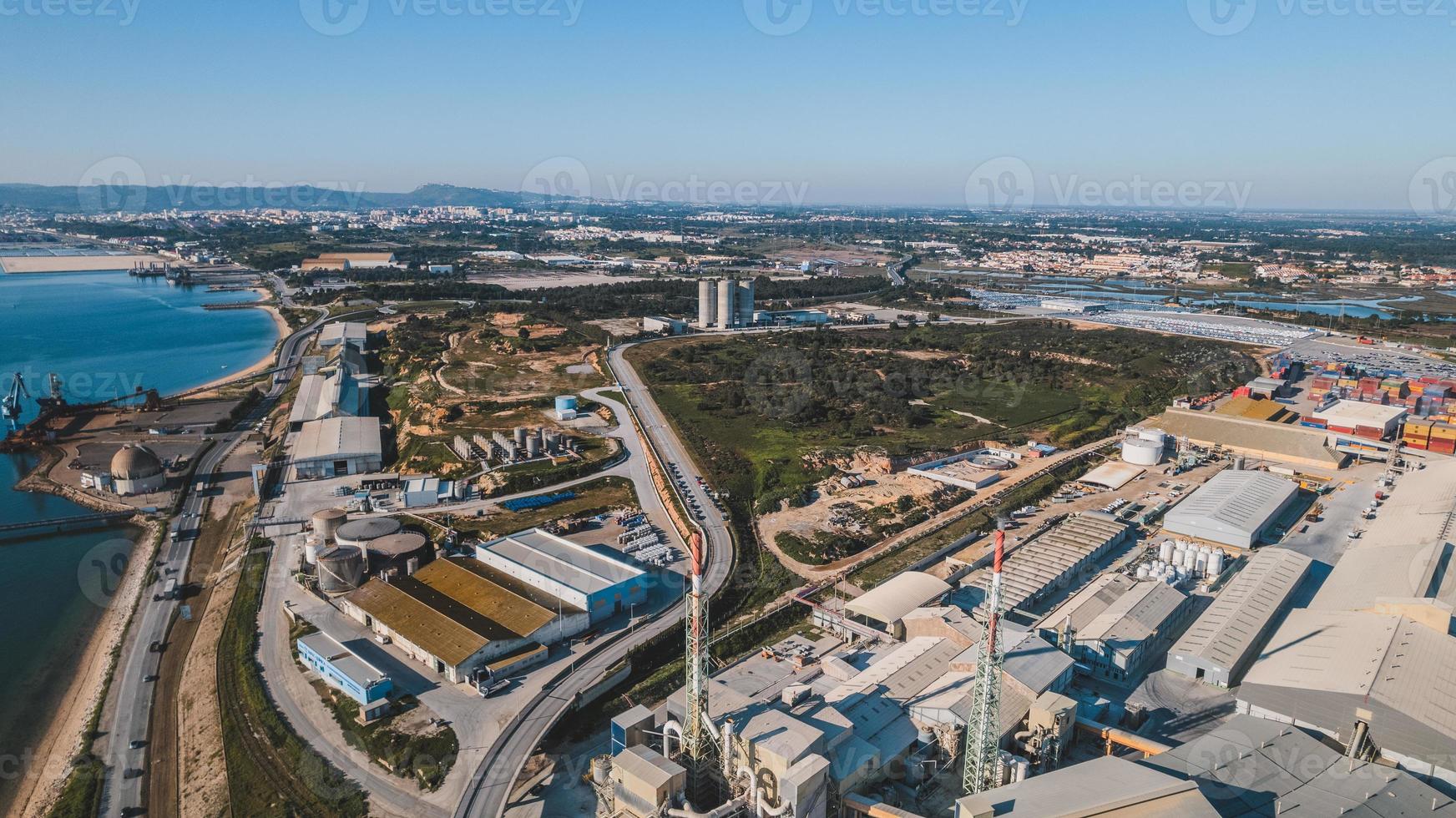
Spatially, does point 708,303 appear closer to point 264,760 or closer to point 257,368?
point 257,368

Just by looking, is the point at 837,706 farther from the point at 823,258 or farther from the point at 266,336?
the point at 823,258

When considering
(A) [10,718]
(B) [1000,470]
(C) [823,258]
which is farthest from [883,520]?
(C) [823,258]

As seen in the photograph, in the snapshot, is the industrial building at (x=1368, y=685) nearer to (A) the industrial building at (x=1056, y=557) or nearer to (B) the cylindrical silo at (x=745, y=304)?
(A) the industrial building at (x=1056, y=557)

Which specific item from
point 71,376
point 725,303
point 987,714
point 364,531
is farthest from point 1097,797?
point 71,376

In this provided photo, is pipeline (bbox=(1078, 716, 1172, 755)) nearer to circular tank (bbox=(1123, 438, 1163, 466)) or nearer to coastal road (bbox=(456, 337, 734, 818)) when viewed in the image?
coastal road (bbox=(456, 337, 734, 818))

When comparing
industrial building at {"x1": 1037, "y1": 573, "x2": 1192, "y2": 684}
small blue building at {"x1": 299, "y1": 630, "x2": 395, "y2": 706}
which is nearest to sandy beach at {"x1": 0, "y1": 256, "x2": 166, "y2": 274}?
small blue building at {"x1": 299, "y1": 630, "x2": 395, "y2": 706}

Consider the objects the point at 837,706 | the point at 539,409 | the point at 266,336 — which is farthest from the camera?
the point at 266,336
